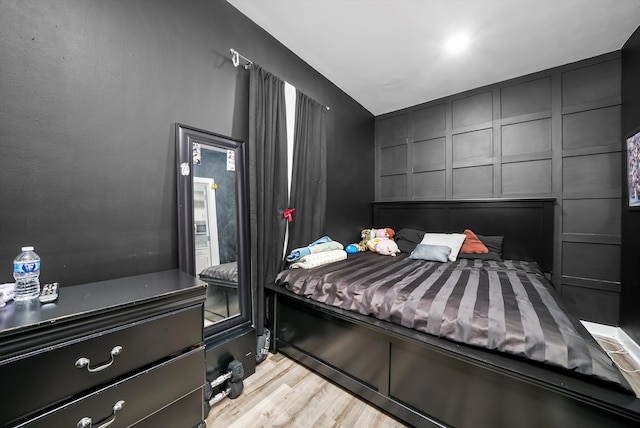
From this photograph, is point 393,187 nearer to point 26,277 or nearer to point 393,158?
point 393,158

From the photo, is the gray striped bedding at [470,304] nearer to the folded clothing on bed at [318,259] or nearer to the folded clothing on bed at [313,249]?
the folded clothing on bed at [318,259]

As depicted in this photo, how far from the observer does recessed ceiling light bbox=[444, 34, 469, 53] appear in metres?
2.16

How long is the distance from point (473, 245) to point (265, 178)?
2421mm

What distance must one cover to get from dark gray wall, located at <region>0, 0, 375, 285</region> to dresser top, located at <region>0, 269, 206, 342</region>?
0.56 feet

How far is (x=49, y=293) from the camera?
0.93m

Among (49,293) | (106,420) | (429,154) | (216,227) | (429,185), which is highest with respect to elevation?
(429,154)

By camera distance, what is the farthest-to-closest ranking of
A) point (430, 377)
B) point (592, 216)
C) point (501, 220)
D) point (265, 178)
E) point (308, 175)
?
point (501, 220)
point (308, 175)
point (592, 216)
point (265, 178)
point (430, 377)

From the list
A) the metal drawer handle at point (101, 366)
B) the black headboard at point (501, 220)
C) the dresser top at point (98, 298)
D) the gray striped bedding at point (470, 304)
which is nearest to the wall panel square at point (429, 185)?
the black headboard at point (501, 220)

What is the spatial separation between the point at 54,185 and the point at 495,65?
3.78 meters

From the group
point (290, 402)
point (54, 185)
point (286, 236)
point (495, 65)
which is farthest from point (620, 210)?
point (54, 185)

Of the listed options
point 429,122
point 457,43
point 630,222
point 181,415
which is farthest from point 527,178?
point 181,415

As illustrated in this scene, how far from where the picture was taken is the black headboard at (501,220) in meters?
2.56

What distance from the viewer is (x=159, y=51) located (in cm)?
145

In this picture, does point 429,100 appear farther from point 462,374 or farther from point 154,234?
point 154,234
